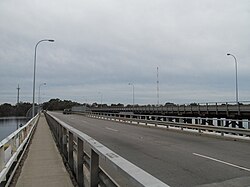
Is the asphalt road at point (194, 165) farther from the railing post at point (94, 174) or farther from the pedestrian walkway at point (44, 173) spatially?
the railing post at point (94, 174)

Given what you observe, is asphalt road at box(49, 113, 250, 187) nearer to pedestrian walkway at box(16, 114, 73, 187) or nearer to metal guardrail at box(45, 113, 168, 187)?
metal guardrail at box(45, 113, 168, 187)

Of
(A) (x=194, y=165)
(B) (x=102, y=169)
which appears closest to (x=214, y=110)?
(A) (x=194, y=165)

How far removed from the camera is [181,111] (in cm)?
6256

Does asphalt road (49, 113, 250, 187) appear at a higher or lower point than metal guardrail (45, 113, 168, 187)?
lower

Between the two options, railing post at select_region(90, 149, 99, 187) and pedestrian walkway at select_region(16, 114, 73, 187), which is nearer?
railing post at select_region(90, 149, 99, 187)

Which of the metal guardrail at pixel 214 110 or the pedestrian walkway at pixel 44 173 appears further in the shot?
the metal guardrail at pixel 214 110

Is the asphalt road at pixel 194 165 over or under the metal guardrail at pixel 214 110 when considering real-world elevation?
under

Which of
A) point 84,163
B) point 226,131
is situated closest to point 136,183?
point 84,163

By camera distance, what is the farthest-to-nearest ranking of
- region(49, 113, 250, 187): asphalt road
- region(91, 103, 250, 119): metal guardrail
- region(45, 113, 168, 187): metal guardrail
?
region(91, 103, 250, 119): metal guardrail → region(49, 113, 250, 187): asphalt road → region(45, 113, 168, 187): metal guardrail

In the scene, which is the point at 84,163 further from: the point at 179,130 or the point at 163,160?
the point at 179,130

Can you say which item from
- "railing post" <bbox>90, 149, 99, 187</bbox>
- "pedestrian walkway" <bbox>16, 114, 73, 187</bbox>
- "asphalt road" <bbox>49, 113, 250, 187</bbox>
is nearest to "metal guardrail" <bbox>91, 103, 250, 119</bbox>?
"asphalt road" <bbox>49, 113, 250, 187</bbox>

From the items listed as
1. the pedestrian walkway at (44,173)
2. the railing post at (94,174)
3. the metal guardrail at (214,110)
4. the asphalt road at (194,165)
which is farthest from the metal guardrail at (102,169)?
the metal guardrail at (214,110)

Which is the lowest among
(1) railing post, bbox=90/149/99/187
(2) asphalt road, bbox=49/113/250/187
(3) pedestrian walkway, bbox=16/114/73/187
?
(3) pedestrian walkway, bbox=16/114/73/187

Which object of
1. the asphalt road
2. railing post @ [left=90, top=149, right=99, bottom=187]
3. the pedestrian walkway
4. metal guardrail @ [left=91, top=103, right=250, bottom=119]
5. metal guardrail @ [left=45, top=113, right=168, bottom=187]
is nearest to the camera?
metal guardrail @ [left=45, top=113, right=168, bottom=187]
